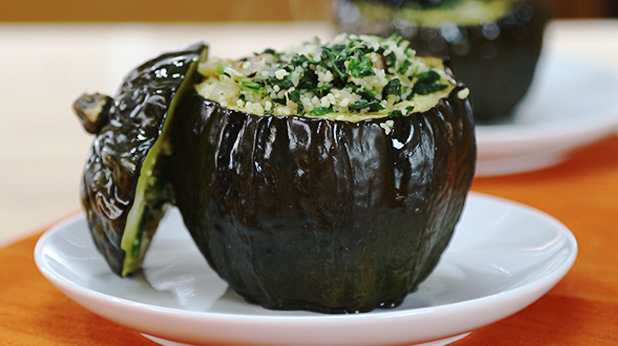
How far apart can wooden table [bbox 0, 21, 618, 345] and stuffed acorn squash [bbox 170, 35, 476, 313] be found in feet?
0.77

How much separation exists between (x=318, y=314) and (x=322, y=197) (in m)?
0.26

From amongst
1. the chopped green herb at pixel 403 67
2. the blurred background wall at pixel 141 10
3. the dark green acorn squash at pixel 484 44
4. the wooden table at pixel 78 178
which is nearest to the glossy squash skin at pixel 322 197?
the chopped green herb at pixel 403 67

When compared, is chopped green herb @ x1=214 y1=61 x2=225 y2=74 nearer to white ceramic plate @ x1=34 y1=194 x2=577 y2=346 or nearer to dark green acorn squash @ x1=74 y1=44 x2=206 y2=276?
dark green acorn squash @ x1=74 y1=44 x2=206 y2=276

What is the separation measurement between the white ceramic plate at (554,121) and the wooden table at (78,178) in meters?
0.07

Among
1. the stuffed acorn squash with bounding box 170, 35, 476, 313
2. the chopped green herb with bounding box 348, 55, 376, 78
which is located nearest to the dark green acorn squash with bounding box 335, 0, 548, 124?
the stuffed acorn squash with bounding box 170, 35, 476, 313

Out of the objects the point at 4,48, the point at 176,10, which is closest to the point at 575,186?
the point at 4,48

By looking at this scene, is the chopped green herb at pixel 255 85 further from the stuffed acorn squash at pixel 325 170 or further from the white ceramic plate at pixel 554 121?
the white ceramic plate at pixel 554 121

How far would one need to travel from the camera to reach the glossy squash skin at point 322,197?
155cm

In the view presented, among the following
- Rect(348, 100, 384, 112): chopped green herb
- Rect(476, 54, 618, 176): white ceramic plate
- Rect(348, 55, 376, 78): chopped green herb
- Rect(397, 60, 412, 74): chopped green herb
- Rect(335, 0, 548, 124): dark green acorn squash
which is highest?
Rect(348, 55, 376, 78): chopped green herb

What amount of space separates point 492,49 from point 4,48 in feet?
8.73

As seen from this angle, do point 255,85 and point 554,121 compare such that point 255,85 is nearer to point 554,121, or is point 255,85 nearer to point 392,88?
point 392,88

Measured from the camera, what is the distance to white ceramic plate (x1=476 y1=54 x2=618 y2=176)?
2703 millimetres

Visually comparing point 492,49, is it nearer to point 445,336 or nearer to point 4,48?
point 445,336

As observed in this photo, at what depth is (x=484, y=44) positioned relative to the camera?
3.11m
